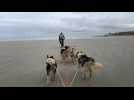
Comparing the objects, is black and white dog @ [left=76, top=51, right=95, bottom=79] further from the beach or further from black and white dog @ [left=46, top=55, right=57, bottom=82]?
black and white dog @ [left=46, top=55, right=57, bottom=82]

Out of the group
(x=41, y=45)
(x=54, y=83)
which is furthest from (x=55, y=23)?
(x=54, y=83)

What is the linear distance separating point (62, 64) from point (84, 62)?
0.63 feet

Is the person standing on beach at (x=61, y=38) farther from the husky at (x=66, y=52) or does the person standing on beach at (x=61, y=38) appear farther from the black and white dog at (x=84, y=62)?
the black and white dog at (x=84, y=62)

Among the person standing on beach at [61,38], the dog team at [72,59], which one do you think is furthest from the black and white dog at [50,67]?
the person standing on beach at [61,38]

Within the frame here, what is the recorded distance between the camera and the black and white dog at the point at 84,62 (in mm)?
4391

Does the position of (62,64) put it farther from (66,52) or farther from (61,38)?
(61,38)

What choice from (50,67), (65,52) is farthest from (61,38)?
(50,67)

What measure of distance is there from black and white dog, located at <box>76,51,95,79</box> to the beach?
0.04 metres

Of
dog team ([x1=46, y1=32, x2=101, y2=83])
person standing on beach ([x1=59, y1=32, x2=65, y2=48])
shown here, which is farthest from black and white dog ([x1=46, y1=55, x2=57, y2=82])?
person standing on beach ([x1=59, y1=32, x2=65, y2=48])

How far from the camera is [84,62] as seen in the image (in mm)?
4410

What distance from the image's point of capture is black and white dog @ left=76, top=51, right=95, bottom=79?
173 inches

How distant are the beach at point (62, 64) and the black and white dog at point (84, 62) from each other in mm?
43
